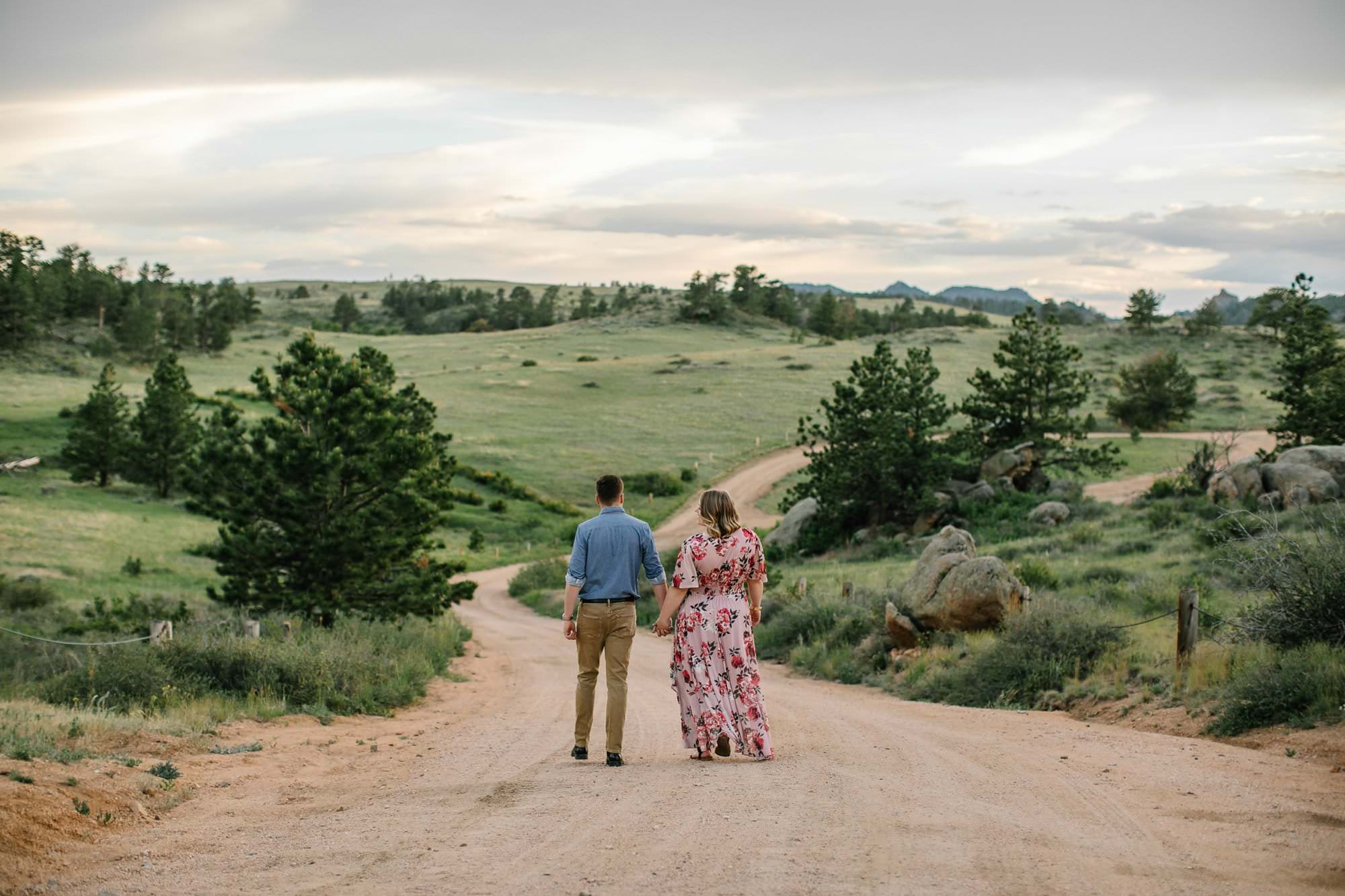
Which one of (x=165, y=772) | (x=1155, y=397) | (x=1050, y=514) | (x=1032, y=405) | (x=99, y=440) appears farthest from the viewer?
(x=1155, y=397)

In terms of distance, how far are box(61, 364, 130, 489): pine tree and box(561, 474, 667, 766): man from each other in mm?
46205

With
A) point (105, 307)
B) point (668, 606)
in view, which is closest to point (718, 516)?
point (668, 606)

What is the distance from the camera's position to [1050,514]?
34.3 m

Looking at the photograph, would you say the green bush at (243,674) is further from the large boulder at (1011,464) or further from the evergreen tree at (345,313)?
the evergreen tree at (345,313)

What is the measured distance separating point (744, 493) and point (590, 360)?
52.0 m

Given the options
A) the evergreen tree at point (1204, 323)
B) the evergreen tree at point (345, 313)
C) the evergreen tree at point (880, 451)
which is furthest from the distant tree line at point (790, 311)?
the evergreen tree at point (880, 451)

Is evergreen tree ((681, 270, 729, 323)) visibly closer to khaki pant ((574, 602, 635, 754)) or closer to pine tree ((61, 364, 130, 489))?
pine tree ((61, 364, 130, 489))

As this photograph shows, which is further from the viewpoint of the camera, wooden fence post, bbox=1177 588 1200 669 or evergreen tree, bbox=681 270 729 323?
evergreen tree, bbox=681 270 729 323

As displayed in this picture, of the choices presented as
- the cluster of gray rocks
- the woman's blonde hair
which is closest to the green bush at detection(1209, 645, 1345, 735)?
the woman's blonde hair

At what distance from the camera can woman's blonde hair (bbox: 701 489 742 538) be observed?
29.6 feet

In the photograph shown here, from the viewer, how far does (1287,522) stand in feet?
75.6

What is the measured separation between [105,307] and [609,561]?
4067 inches

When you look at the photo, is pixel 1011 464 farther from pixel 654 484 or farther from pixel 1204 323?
pixel 1204 323

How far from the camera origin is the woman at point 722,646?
9.09 m
